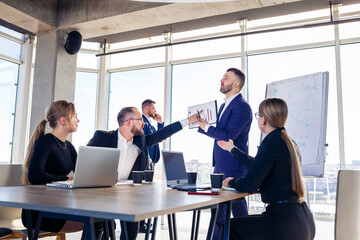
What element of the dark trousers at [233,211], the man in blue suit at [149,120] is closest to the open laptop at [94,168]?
the dark trousers at [233,211]

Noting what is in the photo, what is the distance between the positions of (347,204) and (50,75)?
15.0 feet

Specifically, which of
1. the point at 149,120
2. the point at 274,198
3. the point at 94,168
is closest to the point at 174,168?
the point at 94,168

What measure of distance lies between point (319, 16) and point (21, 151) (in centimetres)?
543

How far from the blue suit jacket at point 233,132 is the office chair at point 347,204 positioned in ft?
3.40

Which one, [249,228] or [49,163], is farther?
[49,163]

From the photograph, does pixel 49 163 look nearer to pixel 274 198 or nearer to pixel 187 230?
pixel 274 198

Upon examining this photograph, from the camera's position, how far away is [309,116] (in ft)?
13.3

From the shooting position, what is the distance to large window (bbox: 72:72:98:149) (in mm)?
6582

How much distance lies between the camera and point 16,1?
4.58m

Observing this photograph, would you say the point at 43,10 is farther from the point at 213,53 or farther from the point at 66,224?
the point at 66,224

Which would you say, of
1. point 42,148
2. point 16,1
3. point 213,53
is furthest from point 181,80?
point 42,148

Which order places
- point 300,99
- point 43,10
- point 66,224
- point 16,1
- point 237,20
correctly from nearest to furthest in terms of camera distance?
1. point 66,224
2. point 300,99
3. point 16,1
4. point 43,10
5. point 237,20

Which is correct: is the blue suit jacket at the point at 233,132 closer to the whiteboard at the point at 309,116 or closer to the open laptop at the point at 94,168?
the open laptop at the point at 94,168

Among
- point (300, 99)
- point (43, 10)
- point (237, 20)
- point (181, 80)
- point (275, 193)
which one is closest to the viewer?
point (275, 193)
